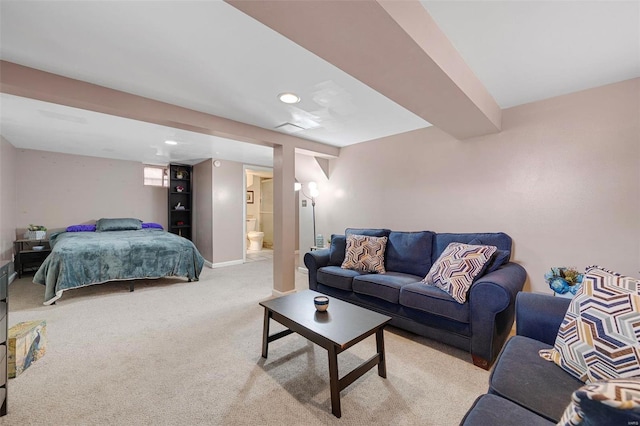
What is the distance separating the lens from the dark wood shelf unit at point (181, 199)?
19.7ft

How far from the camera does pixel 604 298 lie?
121 centimetres

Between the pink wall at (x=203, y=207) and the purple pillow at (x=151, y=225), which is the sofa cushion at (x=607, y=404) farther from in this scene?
the purple pillow at (x=151, y=225)

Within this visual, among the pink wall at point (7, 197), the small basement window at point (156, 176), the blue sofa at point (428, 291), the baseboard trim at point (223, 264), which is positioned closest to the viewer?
the blue sofa at point (428, 291)

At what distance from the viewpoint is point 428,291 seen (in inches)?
89.3

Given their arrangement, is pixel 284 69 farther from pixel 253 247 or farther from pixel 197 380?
pixel 253 247

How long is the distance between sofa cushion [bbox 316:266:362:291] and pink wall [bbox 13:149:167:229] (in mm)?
4656

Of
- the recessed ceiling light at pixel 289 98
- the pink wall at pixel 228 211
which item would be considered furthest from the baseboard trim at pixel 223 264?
the recessed ceiling light at pixel 289 98

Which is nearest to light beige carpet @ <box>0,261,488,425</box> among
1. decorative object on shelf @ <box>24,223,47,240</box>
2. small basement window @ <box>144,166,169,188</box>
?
decorative object on shelf @ <box>24,223,47,240</box>

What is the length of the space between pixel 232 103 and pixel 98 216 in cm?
468

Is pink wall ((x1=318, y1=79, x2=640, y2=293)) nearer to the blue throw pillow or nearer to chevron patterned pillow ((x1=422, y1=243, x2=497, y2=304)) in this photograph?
chevron patterned pillow ((x1=422, y1=243, x2=497, y2=304))

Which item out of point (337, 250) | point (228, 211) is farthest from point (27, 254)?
point (337, 250)

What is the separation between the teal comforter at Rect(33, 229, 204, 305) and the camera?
329 centimetres

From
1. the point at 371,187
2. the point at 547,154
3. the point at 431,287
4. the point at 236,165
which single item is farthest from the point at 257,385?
the point at 236,165

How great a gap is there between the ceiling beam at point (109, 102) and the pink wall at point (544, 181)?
2.16 m
